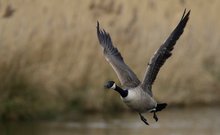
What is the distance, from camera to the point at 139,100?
19297 mm

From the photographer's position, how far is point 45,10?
30.7m

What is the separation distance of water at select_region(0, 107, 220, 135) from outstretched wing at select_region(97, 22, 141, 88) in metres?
5.36

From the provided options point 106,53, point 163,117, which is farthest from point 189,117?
point 106,53

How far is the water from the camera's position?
26.1 m

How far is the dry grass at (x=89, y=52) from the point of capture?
28.2 meters

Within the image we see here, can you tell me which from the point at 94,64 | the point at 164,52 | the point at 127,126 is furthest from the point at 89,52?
the point at 164,52

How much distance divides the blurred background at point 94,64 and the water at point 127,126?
2 cm

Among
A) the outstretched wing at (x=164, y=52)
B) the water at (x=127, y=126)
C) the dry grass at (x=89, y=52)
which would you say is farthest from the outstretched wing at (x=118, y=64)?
the dry grass at (x=89, y=52)

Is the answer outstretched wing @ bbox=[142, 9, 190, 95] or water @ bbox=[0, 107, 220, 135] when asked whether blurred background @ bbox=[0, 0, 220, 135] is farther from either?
outstretched wing @ bbox=[142, 9, 190, 95]

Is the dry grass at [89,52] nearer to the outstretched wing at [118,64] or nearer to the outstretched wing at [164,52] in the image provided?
the outstretched wing at [118,64]

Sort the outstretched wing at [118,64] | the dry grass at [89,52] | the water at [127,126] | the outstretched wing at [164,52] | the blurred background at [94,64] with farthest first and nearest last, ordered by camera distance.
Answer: the dry grass at [89,52] → the blurred background at [94,64] → the water at [127,126] → the outstretched wing at [118,64] → the outstretched wing at [164,52]

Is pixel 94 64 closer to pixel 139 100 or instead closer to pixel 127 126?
pixel 127 126

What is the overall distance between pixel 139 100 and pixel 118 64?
1.27 m

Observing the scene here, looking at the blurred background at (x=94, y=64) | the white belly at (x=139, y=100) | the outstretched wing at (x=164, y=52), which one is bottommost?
the white belly at (x=139, y=100)
